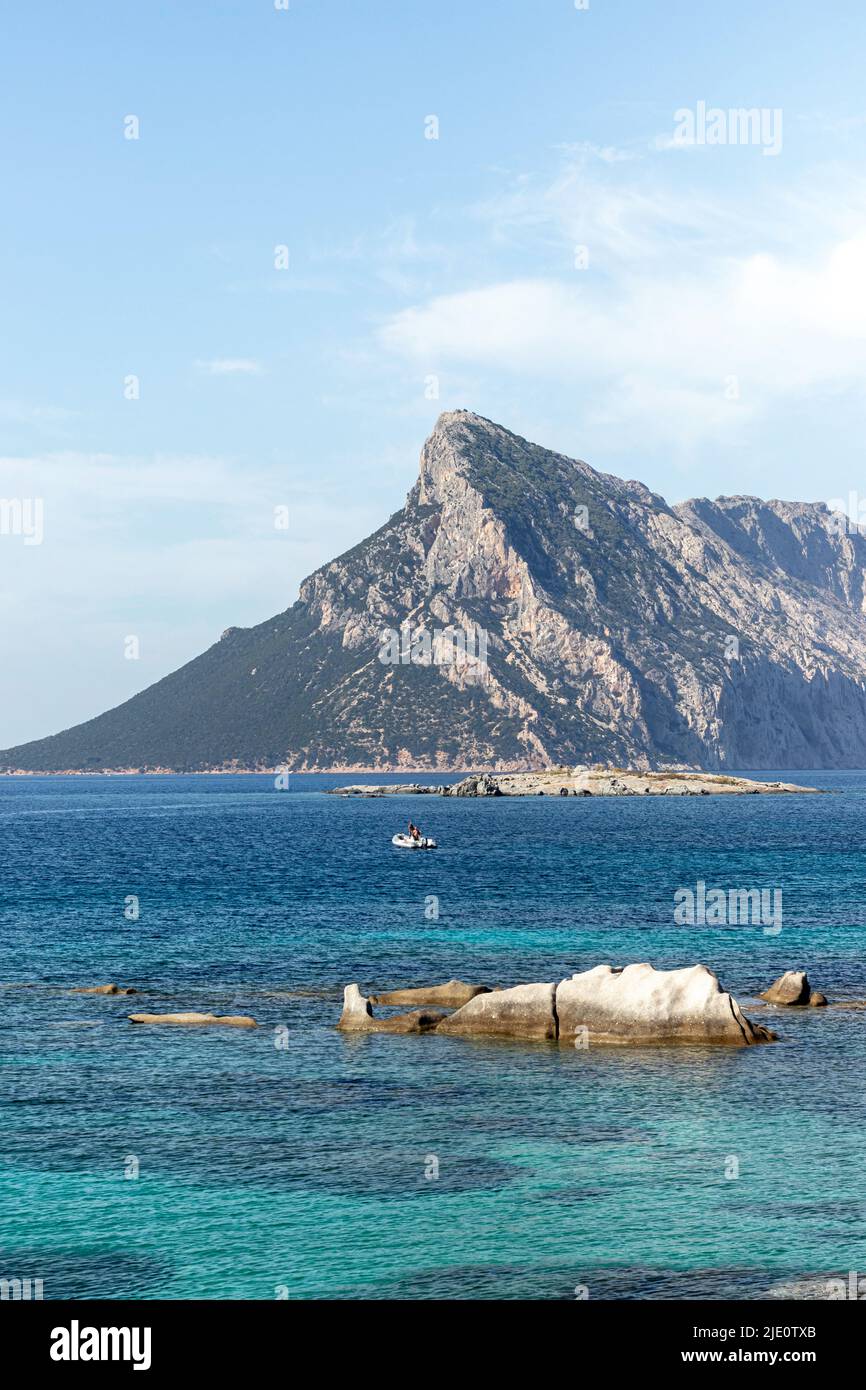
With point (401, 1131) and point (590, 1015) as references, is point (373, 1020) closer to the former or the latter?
point (590, 1015)

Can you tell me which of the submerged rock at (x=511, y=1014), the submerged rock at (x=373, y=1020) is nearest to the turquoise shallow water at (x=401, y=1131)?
the submerged rock at (x=511, y=1014)

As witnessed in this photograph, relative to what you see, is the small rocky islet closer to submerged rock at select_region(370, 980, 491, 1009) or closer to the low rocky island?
the low rocky island

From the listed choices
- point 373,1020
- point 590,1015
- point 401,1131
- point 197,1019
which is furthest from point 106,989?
point 401,1131

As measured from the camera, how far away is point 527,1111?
33750 millimetres

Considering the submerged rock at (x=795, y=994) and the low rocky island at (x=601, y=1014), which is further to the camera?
the submerged rock at (x=795, y=994)

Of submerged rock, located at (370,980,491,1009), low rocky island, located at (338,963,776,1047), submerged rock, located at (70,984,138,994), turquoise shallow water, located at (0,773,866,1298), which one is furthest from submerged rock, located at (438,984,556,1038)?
submerged rock, located at (70,984,138,994)

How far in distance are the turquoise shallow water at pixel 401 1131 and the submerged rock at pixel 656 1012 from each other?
3.73ft

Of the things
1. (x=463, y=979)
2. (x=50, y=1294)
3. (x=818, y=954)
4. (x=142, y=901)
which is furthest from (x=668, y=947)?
(x=50, y=1294)

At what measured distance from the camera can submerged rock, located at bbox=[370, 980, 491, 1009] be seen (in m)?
46.2

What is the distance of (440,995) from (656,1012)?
8345 mm

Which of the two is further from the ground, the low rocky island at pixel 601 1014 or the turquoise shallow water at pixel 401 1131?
the low rocky island at pixel 601 1014

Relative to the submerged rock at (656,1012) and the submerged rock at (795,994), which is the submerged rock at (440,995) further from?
the submerged rock at (795,994)

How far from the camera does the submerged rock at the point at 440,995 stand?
46.2 metres

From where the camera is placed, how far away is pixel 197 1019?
4462 centimetres
